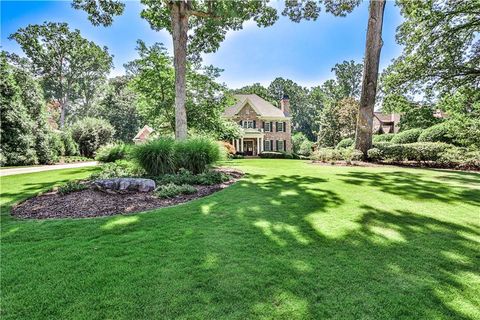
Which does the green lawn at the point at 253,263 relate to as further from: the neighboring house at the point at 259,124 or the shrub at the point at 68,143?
the neighboring house at the point at 259,124

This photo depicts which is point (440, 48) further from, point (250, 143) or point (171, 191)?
point (250, 143)

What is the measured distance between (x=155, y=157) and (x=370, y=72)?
410 inches

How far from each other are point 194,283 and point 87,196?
4.32 metres

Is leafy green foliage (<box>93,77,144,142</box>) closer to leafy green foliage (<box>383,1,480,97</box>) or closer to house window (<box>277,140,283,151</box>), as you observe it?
house window (<box>277,140,283,151</box>)

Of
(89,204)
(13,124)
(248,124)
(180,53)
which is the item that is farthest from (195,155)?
(248,124)

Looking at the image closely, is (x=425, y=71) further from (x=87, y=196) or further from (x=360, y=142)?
(x=87, y=196)

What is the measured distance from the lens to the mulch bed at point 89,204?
4.68m

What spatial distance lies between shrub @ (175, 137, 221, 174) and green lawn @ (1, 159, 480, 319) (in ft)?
11.4

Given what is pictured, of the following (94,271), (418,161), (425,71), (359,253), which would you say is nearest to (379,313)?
(359,253)

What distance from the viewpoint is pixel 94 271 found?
2.61m

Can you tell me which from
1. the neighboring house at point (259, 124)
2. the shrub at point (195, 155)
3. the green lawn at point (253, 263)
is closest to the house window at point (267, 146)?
the neighboring house at point (259, 124)

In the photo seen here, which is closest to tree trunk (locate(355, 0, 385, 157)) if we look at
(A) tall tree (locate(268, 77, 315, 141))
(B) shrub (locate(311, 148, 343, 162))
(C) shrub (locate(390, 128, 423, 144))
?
(B) shrub (locate(311, 148, 343, 162))

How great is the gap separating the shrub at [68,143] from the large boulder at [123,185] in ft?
75.0

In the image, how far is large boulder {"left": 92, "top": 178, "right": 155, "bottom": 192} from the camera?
5863mm
